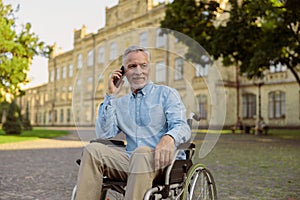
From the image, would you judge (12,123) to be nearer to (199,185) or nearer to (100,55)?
(100,55)

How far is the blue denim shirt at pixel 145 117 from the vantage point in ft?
9.04

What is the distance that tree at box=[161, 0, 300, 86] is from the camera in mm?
13777

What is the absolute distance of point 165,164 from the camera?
2.61 m

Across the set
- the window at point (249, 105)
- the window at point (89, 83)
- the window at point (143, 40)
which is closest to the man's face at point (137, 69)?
the window at point (143, 40)

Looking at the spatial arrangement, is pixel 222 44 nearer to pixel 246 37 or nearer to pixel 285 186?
pixel 246 37

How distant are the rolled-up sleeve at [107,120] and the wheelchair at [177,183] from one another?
6cm

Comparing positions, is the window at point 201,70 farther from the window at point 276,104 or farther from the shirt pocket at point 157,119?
the window at point 276,104

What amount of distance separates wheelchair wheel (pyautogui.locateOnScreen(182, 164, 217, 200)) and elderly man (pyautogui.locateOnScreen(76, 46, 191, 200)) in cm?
21

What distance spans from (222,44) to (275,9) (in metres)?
2.79

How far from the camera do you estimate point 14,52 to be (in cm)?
1825

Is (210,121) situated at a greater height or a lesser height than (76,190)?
greater

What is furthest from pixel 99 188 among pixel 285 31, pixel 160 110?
pixel 285 31

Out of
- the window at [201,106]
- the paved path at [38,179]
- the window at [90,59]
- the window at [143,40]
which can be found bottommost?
the paved path at [38,179]

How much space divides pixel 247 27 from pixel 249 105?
65.3 ft
